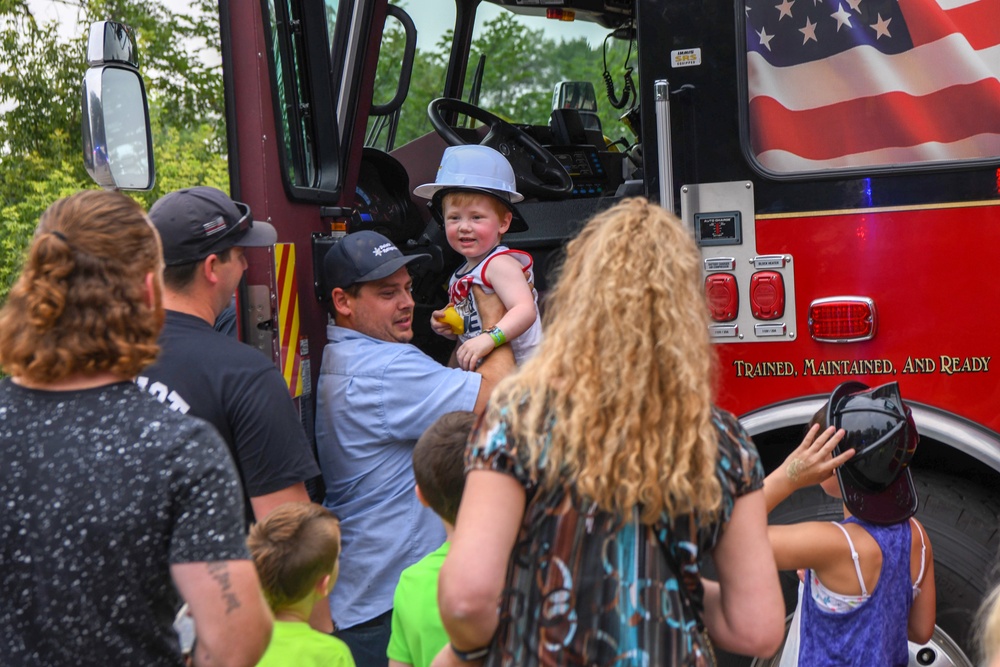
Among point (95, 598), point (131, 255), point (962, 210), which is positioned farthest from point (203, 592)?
point (962, 210)

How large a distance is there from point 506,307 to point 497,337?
201 mm

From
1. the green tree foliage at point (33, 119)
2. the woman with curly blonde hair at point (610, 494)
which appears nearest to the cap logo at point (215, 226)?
the woman with curly blonde hair at point (610, 494)

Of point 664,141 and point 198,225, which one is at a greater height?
point 664,141

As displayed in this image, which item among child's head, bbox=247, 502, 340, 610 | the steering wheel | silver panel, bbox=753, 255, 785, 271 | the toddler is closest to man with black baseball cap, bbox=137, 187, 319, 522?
child's head, bbox=247, 502, 340, 610

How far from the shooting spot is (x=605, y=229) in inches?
68.7

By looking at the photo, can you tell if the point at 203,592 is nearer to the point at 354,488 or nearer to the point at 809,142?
the point at 354,488

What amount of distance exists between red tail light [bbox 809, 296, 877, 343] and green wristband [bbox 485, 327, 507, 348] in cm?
85

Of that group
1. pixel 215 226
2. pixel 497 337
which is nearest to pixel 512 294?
pixel 497 337

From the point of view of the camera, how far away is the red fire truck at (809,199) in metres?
2.79

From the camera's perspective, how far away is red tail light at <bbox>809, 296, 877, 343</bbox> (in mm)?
2859

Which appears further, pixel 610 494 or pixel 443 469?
pixel 443 469

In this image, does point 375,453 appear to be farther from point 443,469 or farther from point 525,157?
point 525,157

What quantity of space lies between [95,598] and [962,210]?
223 cm

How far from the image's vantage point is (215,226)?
2541 mm
